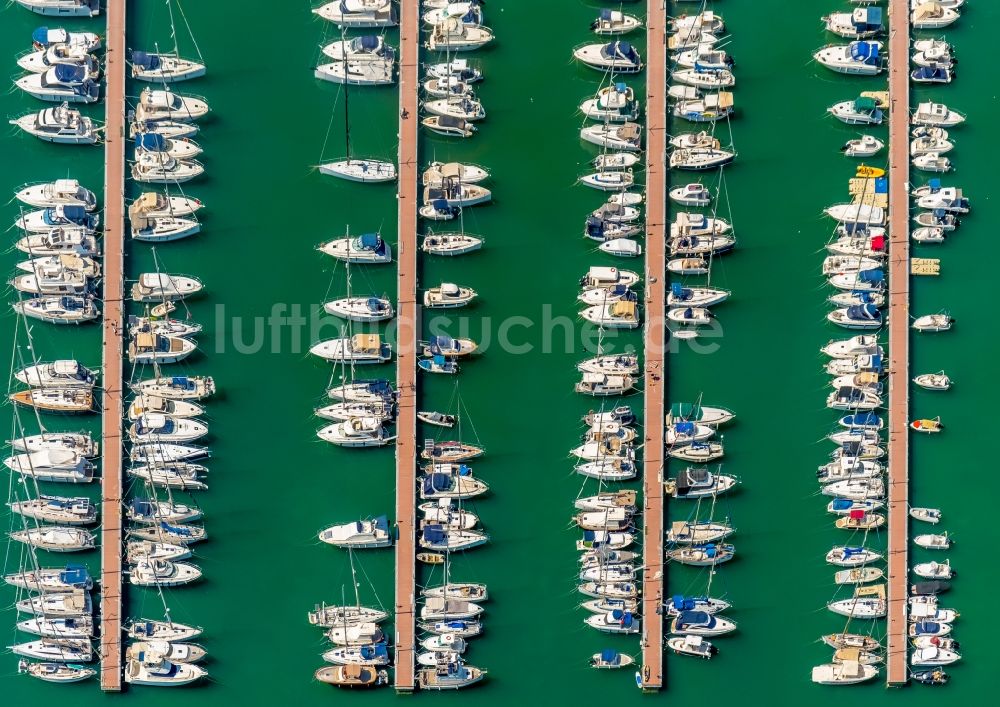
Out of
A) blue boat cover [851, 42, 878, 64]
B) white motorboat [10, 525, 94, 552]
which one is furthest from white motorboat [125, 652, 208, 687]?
blue boat cover [851, 42, 878, 64]

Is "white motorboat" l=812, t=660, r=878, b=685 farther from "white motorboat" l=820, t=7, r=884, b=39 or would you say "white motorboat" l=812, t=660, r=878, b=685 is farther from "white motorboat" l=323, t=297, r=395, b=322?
"white motorboat" l=820, t=7, r=884, b=39

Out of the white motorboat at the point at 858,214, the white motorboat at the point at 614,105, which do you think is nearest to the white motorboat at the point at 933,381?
the white motorboat at the point at 858,214

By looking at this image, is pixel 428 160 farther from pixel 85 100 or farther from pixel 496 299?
pixel 85 100

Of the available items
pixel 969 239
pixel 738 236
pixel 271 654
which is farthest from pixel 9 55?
pixel 969 239

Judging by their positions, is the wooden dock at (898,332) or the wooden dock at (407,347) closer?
the wooden dock at (407,347)

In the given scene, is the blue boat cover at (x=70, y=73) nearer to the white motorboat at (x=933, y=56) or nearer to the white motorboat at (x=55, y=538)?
the white motorboat at (x=55, y=538)

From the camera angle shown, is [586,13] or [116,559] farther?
[586,13]
